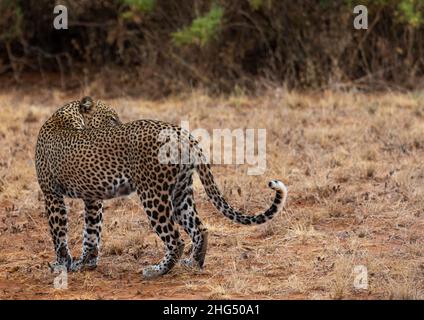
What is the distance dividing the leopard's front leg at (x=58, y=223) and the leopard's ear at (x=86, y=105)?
70 cm

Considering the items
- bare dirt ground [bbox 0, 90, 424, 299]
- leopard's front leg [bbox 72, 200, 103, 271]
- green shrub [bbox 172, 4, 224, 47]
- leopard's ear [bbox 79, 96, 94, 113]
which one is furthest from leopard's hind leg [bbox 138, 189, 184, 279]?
green shrub [bbox 172, 4, 224, 47]

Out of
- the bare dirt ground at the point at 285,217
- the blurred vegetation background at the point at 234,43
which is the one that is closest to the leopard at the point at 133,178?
the bare dirt ground at the point at 285,217

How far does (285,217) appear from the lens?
779 cm

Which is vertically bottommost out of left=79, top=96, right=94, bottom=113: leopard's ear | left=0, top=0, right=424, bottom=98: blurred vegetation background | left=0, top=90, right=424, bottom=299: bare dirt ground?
left=0, top=90, right=424, bottom=299: bare dirt ground

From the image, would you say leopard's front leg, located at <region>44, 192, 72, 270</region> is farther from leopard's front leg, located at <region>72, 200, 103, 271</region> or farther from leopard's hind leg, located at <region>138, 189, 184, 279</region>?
leopard's hind leg, located at <region>138, 189, 184, 279</region>

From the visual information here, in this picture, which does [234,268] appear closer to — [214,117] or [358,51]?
[214,117]

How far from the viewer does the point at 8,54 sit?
16.0 m

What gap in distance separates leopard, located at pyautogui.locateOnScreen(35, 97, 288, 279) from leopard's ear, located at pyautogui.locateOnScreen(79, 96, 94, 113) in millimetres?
11

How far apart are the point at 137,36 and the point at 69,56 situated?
3.84 feet

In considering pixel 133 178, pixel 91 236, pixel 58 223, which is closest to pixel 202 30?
pixel 91 236

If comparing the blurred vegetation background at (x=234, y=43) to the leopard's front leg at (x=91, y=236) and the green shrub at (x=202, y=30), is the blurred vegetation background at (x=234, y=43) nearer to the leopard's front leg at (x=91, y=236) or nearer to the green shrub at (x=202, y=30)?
A: the green shrub at (x=202, y=30)

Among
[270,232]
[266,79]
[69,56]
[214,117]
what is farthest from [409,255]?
[69,56]

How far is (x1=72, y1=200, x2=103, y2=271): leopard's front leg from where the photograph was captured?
22.1ft

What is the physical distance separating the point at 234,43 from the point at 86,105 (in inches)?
292
